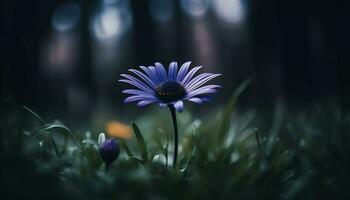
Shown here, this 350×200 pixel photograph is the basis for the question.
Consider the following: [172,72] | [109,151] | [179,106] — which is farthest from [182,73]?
[109,151]

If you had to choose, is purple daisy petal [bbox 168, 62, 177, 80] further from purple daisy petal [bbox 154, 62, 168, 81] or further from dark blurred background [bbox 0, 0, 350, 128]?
dark blurred background [bbox 0, 0, 350, 128]

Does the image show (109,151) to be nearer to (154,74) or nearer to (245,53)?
(154,74)

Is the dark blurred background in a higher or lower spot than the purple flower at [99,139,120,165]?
higher

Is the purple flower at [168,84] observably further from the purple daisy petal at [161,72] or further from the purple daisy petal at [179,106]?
the purple daisy petal at [179,106]

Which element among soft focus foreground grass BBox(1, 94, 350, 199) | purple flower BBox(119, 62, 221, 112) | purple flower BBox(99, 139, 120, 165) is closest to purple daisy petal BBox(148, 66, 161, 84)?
purple flower BBox(119, 62, 221, 112)

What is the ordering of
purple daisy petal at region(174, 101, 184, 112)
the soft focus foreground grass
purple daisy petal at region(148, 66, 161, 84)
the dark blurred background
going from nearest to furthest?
the soft focus foreground grass → purple daisy petal at region(174, 101, 184, 112) → purple daisy petal at region(148, 66, 161, 84) → the dark blurred background

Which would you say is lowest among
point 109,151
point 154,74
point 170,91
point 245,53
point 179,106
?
point 109,151

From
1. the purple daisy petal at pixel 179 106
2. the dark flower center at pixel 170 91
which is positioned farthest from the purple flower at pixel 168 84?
the purple daisy petal at pixel 179 106

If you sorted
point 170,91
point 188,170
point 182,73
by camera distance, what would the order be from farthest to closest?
1. point 182,73
2. point 170,91
3. point 188,170
